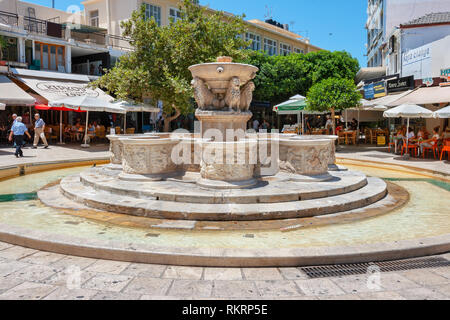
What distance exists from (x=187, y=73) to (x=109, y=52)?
8721 millimetres

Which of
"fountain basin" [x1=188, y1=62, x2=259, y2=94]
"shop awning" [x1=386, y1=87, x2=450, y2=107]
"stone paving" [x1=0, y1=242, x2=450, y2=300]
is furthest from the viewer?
"shop awning" [x1=386, y1=87, x2=450, y2=107]

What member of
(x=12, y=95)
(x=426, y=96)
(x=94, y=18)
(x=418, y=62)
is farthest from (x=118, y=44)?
(x=426, y=96)

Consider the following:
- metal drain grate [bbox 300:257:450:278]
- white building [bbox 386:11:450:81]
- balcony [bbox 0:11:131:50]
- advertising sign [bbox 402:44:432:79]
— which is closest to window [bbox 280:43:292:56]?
white building [bbox 386:11:450:81]

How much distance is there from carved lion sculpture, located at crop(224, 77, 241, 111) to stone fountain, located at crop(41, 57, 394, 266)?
0.07 ft

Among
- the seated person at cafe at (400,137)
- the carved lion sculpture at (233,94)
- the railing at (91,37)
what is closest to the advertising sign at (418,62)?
the seated person at cafe at (400,137)

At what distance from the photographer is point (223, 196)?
542 cm

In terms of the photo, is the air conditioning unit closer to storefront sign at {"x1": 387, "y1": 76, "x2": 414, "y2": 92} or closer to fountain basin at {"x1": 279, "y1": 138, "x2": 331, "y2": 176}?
storefront sign at {"x1": 387, "y1": 76, "x2": 414, "y2": 92}

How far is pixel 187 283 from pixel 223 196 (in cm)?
239

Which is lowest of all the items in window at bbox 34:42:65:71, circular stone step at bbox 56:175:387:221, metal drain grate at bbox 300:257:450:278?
metal drain grate at bbox 300:257:450:278

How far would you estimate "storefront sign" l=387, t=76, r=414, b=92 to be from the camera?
17028 mm

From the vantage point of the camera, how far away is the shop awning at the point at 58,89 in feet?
57.5

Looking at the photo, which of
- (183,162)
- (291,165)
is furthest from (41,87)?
(291,165)

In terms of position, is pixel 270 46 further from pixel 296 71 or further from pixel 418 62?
pixel 418 62

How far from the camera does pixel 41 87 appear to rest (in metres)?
17.9
